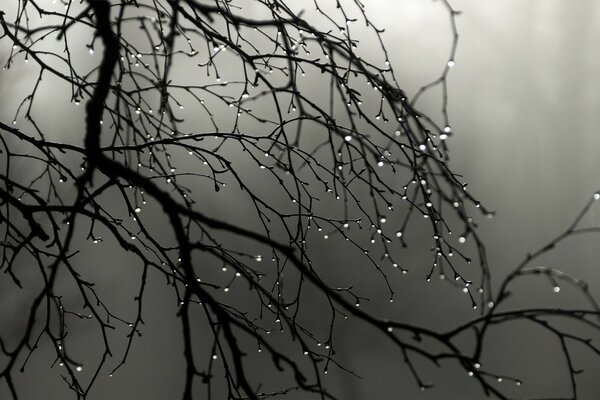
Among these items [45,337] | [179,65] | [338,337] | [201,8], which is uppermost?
[179,65]

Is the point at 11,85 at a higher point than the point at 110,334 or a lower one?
higher

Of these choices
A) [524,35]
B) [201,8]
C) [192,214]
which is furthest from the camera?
[524,35]

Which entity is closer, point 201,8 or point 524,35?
point 201,8

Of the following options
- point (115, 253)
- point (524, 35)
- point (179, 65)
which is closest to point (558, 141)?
point (524, 35)

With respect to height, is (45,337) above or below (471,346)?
below

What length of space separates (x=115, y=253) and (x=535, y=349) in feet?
5.80

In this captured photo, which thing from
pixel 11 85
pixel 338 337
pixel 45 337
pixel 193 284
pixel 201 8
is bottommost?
pixel 193 284

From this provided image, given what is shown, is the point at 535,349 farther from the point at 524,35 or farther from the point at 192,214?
the point at 192,214

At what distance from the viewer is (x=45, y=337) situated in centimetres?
256

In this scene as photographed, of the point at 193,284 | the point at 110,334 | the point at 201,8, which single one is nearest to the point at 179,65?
the point at 110,334

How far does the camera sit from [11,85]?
258 centimetres

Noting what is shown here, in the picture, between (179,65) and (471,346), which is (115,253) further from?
(471,346)

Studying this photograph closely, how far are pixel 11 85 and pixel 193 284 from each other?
85.5 inches

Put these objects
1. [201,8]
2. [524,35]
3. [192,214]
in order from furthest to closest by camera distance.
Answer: [524,35] < [201,8] < [192,214]
